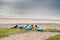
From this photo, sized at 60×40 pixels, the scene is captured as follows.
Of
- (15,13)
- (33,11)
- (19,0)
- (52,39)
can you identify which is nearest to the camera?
(52,39)

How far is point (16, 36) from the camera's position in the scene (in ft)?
74.9

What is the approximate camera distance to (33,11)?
210ft

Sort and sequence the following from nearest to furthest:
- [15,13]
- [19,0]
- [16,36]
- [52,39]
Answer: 1. [52,39]
2. [16,36]
3. [15,13]
4. [19,0]

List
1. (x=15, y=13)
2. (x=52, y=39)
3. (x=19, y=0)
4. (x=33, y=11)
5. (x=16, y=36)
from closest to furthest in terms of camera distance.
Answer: (x=52, y=39) → (x=16, y=36) → (x=15, y=13) → (x=33, y=11) → (x=19, y=0)

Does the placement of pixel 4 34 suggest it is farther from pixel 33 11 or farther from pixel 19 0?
pixel 19 0

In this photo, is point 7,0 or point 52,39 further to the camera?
point 7,0

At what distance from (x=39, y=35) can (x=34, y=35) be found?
53cm

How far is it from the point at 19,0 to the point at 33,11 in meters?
22.0

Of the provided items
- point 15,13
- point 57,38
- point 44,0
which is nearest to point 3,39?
point 57,38

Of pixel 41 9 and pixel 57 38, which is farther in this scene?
pixel 41 9

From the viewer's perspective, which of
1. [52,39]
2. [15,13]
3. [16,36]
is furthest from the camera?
[15,13]

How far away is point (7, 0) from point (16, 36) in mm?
63614

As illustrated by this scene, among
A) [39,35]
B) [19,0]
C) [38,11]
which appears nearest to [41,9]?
[38,11]

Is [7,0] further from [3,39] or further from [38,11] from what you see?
[3,39]
